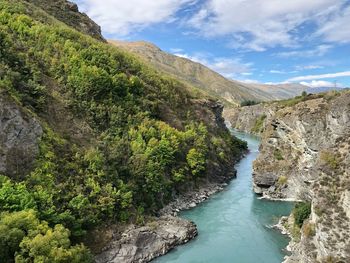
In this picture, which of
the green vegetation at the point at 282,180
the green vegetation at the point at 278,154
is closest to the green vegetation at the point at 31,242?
the green vegetation at the point at 282,180

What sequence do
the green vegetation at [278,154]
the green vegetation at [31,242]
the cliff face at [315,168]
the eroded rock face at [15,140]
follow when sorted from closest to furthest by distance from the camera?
1. the green vegetation at [31,242]
2. the cliff face at [315,168]
3. the eroded rock face at [15,140]
4. the green vegetation at [278,154]

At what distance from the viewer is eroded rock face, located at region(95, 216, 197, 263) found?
3669cm

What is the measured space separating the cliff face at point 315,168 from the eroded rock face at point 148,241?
10.5m

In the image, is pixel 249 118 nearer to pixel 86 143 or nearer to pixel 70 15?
pixel 70 15

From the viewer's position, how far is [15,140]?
3925 cm

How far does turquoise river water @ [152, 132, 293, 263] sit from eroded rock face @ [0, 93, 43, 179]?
14756 millimetres

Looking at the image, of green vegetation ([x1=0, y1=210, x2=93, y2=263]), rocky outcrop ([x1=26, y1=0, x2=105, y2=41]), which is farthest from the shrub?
rocky outcrop ([x1=26, y1=0, x2=105, y2=41])

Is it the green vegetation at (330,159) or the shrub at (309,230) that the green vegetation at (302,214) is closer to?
the shrub at (309,230)

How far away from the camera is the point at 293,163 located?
59406mm

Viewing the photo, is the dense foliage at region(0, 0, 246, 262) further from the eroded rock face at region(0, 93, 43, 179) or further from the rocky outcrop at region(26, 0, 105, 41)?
the rocky outcrop at region(26, 0, 105, 41)

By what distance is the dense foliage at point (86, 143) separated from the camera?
33656 mm

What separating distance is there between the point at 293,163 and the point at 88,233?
106 ft

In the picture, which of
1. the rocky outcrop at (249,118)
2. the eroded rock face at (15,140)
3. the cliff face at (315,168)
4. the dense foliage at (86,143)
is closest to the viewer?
the cliff face at (315,168)

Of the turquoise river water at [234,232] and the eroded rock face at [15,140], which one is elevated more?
the eroded rock face at [15,140]
